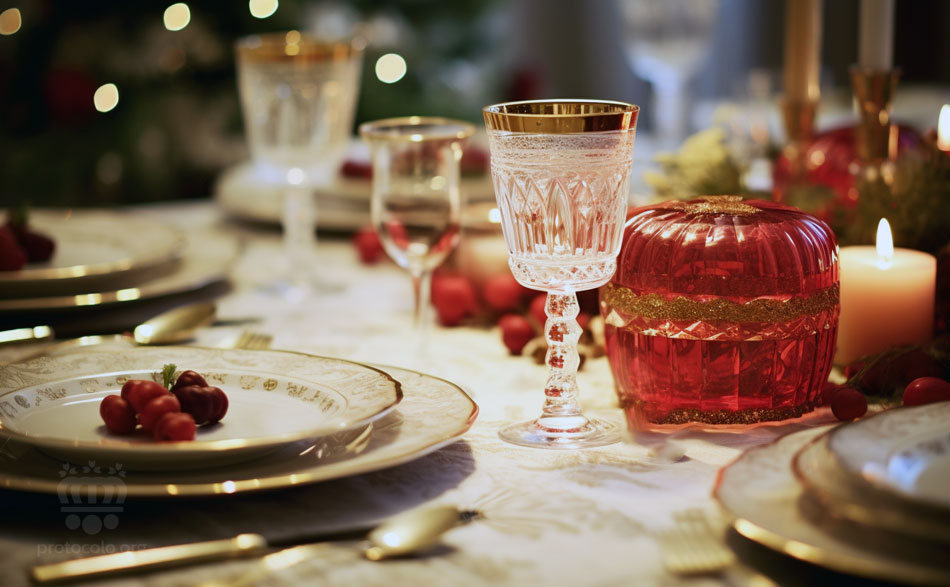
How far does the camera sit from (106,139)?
344 cm

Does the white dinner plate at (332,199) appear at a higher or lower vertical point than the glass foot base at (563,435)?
higher

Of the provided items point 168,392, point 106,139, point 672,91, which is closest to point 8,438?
point 168,392

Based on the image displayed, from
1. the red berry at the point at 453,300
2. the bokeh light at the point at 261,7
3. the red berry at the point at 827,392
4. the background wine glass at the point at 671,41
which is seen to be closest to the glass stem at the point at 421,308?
the red berry at the point at 453,300

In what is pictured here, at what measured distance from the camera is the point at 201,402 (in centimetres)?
80

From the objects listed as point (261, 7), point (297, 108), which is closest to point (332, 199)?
point (297, 108)

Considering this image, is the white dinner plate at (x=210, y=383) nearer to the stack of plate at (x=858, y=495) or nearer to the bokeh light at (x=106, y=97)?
the stack of plate at (x=858, y=495)

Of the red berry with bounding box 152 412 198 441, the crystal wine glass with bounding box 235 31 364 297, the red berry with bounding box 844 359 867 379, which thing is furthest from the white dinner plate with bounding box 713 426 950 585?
the crystal wine glass with bounding box 235 31 364 297

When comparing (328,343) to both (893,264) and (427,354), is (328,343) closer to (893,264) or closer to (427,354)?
(427,354)

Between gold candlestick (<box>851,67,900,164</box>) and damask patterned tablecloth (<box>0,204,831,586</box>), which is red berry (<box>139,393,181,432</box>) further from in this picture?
gold candlestick (<box>851,67,900,164</box>)

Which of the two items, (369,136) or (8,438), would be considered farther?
(369,136)

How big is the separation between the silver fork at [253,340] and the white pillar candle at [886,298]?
0.60 metres

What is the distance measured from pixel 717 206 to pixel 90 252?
91cm

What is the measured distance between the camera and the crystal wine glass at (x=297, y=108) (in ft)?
4.81

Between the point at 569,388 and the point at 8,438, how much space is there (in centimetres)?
45
